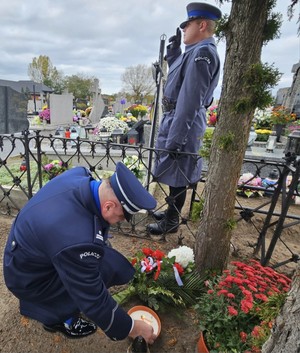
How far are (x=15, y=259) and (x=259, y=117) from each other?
8.67 metres

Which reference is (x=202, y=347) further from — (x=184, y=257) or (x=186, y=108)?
(x=186, y=108)

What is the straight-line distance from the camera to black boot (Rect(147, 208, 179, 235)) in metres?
2.90

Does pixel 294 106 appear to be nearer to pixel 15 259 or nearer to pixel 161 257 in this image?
pixel 161 257

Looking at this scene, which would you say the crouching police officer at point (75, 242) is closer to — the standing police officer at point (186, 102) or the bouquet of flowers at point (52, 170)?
the standing police officer at point (186, 102)

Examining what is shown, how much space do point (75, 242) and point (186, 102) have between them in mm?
1672

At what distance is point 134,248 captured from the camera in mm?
2754

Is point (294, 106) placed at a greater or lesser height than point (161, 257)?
greater

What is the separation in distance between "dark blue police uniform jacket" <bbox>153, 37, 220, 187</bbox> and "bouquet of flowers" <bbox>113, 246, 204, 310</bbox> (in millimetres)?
907

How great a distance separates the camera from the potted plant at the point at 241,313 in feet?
4.19

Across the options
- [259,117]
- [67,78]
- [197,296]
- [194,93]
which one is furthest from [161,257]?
[67,78]

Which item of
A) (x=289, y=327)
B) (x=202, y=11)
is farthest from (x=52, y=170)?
(x=289, y=327)

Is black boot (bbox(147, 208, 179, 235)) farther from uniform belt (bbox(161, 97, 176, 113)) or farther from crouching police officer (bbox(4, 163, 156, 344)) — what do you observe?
crouching police officer (bbox(4, 163, 156, 344))

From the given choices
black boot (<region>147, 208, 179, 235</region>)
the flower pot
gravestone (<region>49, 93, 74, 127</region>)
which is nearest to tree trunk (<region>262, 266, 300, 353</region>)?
the flower pot

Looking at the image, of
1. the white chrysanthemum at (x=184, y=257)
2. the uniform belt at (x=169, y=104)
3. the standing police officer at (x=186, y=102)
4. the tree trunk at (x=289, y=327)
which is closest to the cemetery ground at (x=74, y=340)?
the white chrysanthemum at (x=184, y=257)
